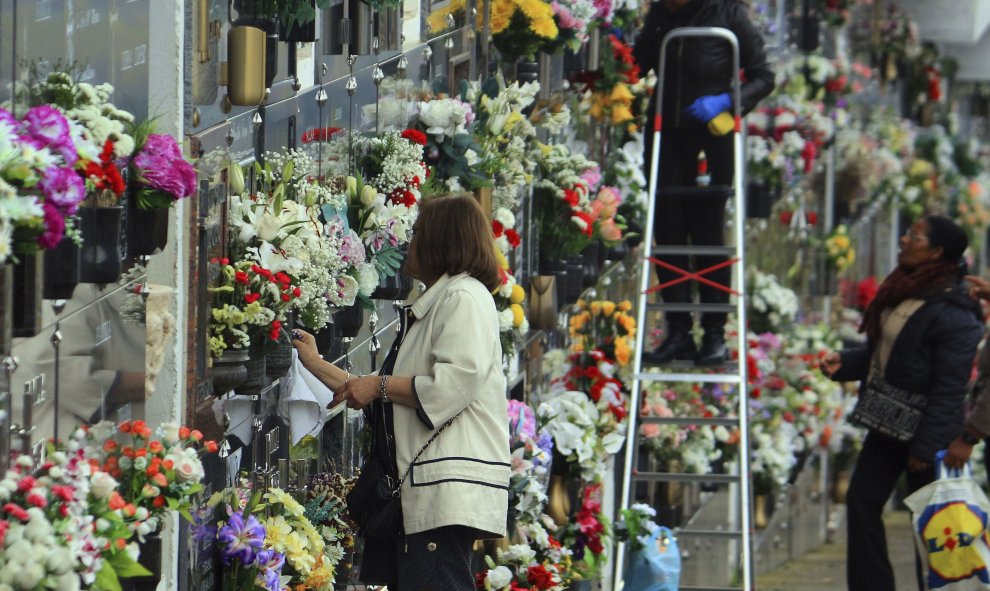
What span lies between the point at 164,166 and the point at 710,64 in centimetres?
495

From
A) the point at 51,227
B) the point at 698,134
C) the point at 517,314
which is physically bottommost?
the point at 517,314

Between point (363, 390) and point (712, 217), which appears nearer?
point (363, 390)

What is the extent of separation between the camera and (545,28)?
283 inches

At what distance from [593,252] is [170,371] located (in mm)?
4295

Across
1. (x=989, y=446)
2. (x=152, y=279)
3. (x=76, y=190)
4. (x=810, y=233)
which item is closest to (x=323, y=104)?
(x=152, y=279)

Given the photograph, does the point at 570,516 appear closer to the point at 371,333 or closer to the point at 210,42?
the point at 371,333

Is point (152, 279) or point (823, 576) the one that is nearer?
point (152, 279)

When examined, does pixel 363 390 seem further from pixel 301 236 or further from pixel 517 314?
pixel 517 314

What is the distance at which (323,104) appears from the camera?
17.1 feet

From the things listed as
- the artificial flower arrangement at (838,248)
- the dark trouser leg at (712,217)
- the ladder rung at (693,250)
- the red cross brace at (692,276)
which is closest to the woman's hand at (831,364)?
the red cross brace at (692,276)

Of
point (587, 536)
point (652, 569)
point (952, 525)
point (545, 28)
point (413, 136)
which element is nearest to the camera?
point (413, 136)

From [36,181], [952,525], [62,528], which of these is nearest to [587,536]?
[952,525]

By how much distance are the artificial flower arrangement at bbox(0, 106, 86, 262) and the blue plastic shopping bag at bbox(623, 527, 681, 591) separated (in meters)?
4.68

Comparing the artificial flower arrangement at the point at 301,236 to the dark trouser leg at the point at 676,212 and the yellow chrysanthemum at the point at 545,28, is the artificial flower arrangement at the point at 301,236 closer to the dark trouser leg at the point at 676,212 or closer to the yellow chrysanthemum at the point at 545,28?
the yellow chrysanthemum at the point at 545,28
